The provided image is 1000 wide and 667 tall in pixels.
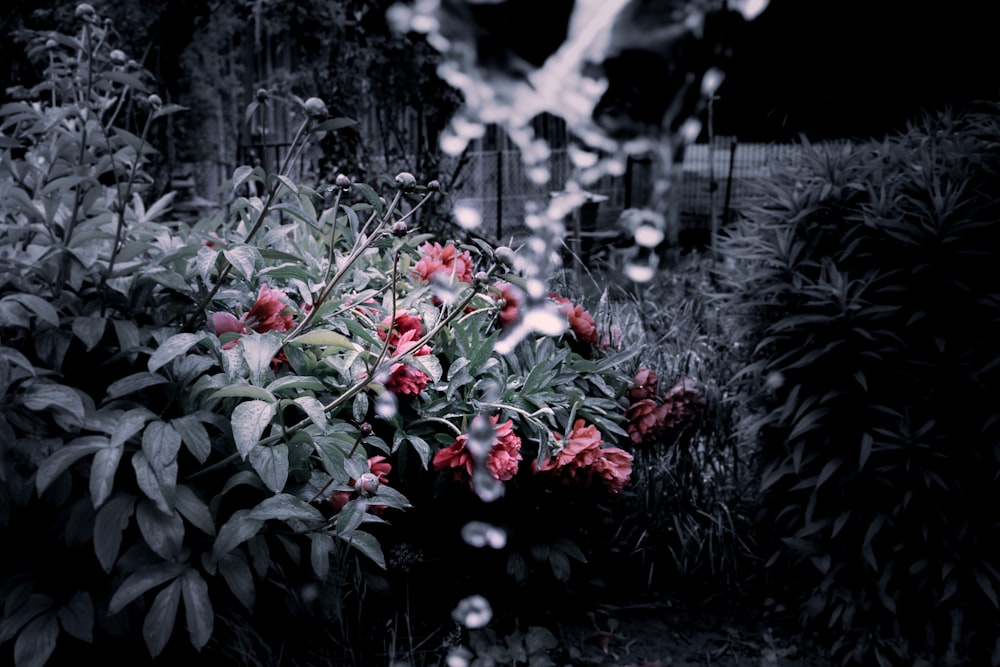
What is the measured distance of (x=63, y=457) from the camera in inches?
45.6

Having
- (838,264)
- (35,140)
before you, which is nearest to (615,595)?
(838,264)

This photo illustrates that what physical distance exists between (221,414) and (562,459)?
699 mm

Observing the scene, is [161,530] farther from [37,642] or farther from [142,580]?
[37,642]

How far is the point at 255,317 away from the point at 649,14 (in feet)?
3.69

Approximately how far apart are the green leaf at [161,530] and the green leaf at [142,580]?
0.03 metres

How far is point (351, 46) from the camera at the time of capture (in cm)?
460

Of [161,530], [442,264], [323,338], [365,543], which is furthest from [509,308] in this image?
[161,530]

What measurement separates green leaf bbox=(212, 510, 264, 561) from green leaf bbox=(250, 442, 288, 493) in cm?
7

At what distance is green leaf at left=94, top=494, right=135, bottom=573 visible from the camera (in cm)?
115

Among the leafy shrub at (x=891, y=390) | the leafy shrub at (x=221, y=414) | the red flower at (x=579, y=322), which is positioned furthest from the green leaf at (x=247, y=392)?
the leafy shrub at (x=891, y=390)

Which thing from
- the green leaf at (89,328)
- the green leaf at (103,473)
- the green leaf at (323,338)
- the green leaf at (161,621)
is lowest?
the green leaf at (161,621)

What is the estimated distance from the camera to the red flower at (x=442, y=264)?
1.87 m

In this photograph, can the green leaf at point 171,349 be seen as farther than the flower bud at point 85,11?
No

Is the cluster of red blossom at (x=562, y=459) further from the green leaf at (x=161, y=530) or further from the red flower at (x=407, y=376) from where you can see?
the green leaf at (x=161, y=530)
